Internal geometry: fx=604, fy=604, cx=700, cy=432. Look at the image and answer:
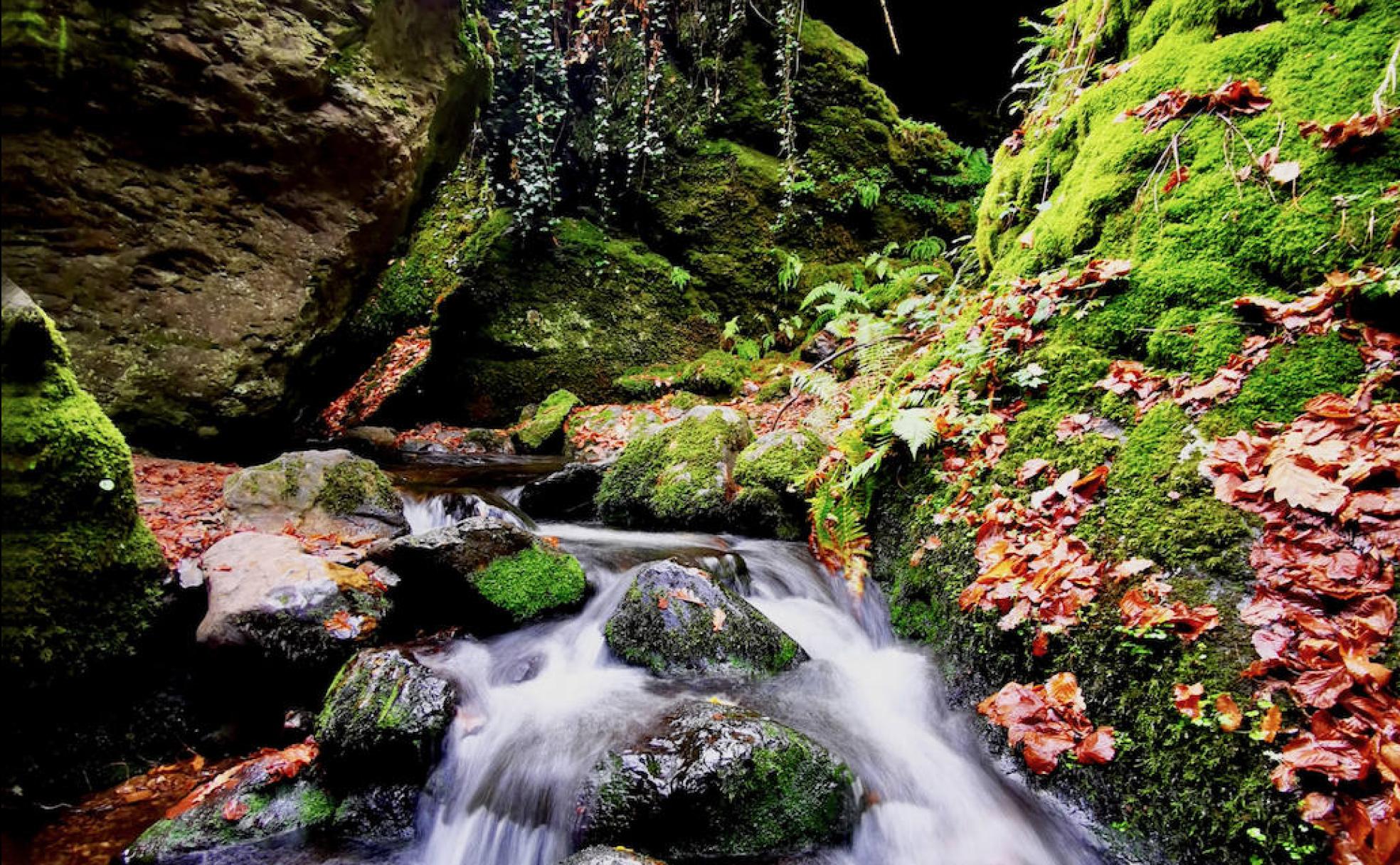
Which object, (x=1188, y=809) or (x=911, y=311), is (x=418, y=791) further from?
(x=911, y=311)

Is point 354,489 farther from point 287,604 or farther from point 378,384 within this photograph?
point 378,384

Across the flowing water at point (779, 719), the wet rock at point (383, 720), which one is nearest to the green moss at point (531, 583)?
the flowing water at point (779, 719)

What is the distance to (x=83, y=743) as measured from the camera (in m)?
2.95

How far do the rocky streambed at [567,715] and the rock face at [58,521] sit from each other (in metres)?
0.47

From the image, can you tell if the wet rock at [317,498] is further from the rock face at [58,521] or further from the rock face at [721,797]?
the rock face at [721,797]

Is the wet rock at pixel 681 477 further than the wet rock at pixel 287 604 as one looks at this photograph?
Yes

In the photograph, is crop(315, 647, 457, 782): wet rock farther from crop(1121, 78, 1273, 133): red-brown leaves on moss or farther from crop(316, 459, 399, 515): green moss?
crop(1121, 78, 1273, 133): red-brown leaves on moss

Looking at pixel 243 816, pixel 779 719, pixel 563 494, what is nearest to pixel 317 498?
pixel 563 494

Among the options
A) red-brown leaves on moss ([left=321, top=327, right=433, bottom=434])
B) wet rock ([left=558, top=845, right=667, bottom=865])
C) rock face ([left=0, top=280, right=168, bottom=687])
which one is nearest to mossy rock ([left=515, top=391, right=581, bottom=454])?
red-brown leaves on moss ([left=321, top=327, right=433, bottom=434])

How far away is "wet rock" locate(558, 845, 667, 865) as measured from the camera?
2.13 metres

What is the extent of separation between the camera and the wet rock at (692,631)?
3.58 meters

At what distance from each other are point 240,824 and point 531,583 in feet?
6.13

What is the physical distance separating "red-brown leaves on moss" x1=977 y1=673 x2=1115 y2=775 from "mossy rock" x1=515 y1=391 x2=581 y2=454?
25.2 ft

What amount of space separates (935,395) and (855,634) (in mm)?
1762
